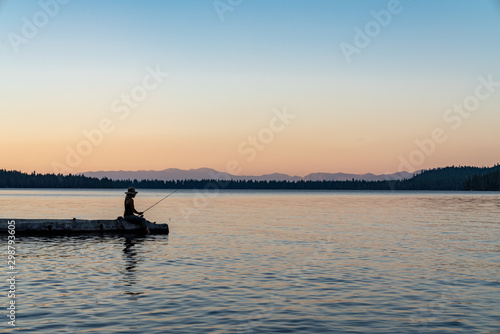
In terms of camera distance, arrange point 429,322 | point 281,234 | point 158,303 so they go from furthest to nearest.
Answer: point 281,234
point 158,303
point 429,322

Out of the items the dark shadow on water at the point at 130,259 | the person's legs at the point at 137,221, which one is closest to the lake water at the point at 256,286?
the dark shadow on water at the point at 130,259

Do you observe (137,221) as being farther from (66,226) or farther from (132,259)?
(132,259)

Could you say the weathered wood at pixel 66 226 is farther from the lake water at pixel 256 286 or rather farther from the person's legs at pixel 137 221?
the lake water at pixel 256 286

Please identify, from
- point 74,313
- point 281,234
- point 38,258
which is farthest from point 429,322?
point 281,234

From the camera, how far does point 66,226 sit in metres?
31.8

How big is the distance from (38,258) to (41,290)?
23.4ft

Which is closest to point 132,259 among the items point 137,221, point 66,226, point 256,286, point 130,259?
point 130,259

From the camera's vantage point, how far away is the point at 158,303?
13922 mm

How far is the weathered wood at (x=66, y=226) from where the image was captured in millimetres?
31406

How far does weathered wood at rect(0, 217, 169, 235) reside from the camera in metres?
31.4

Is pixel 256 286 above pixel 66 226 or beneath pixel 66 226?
beneath

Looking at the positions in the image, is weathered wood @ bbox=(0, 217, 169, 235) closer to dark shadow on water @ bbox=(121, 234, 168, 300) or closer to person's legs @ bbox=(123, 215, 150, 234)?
person's legs @ bbox=(123, 215, 150, 234)

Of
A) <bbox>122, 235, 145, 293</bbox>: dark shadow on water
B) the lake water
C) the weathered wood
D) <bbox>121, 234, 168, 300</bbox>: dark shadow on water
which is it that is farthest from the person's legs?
the lake water

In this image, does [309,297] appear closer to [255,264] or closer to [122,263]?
[255,264]
